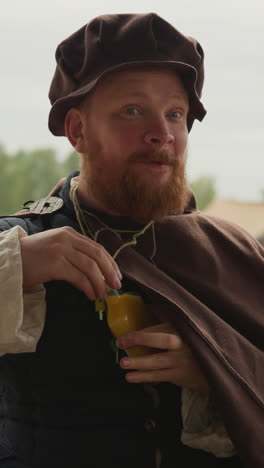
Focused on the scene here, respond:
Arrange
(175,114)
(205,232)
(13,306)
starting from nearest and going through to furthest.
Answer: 1. (13,306)
2. (175,114)
3. (205,232)

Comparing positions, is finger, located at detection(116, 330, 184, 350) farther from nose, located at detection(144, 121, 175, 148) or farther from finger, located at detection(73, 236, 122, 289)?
nose, located at detection(144, 121, 175, 148)

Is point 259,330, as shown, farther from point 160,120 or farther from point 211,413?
point 160,120

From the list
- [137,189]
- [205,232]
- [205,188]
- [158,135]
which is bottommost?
[205,188]

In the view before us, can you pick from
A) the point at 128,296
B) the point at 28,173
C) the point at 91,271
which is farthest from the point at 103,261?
the point at 28,173

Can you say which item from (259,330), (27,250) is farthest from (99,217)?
(259,330)

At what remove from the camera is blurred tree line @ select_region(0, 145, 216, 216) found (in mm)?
2975

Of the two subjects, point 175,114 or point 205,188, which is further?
point 205,188

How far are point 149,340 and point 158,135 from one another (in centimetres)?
40

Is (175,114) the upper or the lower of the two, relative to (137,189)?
upper

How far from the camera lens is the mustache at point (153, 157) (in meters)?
1.31

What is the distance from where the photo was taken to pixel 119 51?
1.31m

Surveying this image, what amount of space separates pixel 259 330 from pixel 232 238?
0.72ft

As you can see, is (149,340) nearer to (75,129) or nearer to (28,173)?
(75,129)

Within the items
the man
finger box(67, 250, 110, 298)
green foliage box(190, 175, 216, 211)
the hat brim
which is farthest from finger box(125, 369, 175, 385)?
green foliage box(190, 175, 216, 211)
